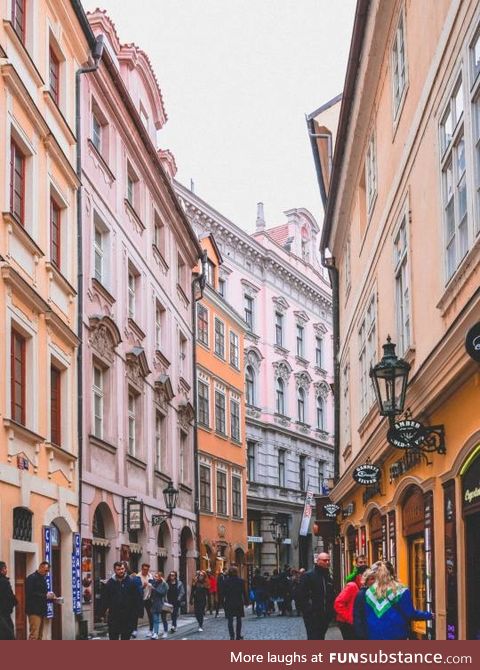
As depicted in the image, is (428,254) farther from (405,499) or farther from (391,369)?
(405,499)

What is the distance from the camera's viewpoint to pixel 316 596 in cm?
1520

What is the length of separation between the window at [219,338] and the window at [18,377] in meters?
25.2

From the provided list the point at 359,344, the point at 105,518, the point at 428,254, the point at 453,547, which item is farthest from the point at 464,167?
the point at 105,518

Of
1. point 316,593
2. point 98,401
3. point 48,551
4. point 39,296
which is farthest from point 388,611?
point 98,401

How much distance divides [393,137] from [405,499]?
542cm

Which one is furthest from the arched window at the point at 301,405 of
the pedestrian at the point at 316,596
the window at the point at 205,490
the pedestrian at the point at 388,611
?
the pedestrian at the point at 388,611

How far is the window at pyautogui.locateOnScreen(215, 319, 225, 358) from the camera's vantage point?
4457cm

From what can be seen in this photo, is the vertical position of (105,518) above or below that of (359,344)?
below

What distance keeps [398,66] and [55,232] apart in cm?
795

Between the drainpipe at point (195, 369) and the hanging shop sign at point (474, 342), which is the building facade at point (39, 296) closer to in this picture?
the hanging shop sign at point (474, 342)

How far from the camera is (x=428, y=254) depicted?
13984 millimetres

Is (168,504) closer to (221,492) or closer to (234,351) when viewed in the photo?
(221,492)

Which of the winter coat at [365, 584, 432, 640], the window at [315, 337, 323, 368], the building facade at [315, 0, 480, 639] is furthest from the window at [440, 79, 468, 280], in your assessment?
the window at [315, 337, 323, 368]

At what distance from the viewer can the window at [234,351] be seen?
155ft
